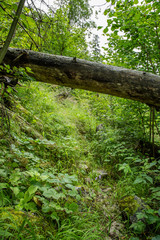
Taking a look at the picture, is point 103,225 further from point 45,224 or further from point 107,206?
point 45,224

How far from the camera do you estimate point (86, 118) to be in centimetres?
490

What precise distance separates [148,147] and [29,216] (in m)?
2.73

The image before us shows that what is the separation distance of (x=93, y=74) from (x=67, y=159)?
1616mm

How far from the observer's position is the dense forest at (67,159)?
1.27 metres

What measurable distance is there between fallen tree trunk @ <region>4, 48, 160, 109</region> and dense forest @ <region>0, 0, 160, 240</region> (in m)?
0.10

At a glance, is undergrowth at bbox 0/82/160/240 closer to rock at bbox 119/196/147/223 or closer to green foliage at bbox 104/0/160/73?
rock at bbox 119/196/147/223

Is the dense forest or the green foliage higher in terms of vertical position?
the green foliage

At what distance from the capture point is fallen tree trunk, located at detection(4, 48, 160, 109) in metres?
1.98

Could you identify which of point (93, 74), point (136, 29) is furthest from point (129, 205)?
point (136, 29)

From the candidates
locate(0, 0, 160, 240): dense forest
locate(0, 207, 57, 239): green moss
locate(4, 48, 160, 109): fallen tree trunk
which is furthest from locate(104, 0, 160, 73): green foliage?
locate(0, 207, 57, 239): green moss

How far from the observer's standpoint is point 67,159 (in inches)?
99.8

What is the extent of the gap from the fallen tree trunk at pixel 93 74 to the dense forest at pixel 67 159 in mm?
99

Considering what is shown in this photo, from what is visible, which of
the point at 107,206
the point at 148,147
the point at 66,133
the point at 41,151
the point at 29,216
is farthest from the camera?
the point at 66,133

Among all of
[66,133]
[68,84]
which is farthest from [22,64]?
[66,133]
